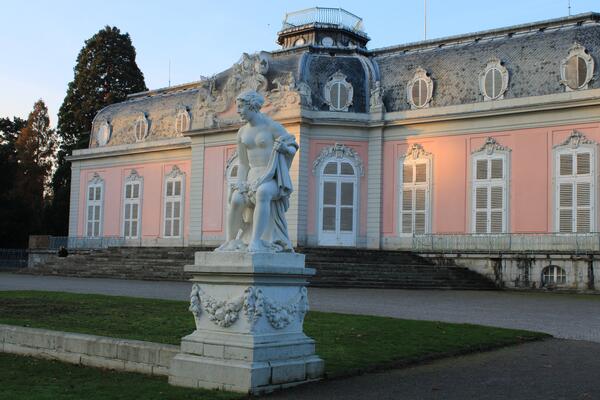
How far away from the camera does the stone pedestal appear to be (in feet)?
28.2

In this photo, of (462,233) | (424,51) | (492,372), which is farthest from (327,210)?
(492,372)

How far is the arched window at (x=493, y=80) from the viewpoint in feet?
101

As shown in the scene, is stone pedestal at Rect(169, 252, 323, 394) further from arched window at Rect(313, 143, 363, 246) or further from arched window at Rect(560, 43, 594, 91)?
arched window at Rect(313, 143, 363, 246)

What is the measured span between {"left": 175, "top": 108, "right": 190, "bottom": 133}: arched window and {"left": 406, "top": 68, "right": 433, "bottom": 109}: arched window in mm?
11904

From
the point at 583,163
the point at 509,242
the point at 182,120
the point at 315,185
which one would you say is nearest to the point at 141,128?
the point at 182,120

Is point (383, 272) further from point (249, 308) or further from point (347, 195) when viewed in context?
point (249, 308)

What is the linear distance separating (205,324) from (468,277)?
20667 millimetres

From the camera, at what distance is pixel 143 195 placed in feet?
134

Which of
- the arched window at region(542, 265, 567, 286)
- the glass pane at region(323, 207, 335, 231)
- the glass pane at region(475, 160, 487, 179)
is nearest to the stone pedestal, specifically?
the arched window at region(542, 265, 567, 286)

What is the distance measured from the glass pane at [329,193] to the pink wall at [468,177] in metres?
2.06

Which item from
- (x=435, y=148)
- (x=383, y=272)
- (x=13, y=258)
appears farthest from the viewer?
(x=13, y=258)

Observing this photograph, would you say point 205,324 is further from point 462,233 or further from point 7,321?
point 462,233

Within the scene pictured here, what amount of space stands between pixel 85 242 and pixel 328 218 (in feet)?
50.5

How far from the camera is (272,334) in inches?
348
